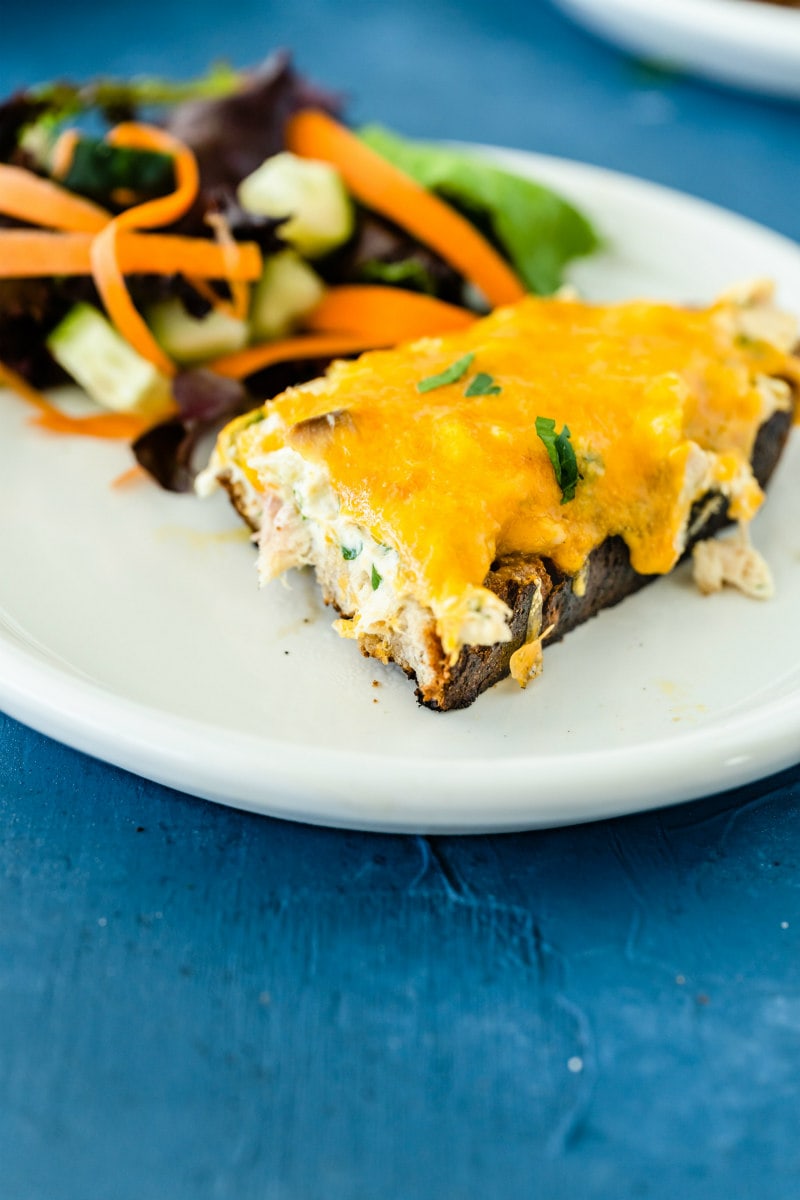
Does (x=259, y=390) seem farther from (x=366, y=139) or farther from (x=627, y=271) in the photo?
(x=627, y=271)

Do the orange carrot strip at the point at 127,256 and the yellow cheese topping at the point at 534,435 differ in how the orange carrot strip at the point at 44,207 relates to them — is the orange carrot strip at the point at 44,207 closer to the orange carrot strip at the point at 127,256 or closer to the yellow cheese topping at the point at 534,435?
the orange carrot strip at the point at 127,256

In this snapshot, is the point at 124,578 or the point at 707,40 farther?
the point at 707,40

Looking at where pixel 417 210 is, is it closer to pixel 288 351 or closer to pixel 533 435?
pixel 288 351

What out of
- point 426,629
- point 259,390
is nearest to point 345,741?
point 426,629

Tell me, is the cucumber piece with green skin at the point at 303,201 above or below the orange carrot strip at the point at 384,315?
above

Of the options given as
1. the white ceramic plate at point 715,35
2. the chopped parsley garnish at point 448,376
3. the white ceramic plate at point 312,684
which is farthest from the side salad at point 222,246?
the white ceramic plate at point 715,35

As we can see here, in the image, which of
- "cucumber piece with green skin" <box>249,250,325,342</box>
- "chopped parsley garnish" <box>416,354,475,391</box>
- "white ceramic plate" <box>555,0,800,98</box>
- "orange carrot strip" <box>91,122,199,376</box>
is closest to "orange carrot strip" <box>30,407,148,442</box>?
"orange carrot strip" <box>91,122,199,376</box>

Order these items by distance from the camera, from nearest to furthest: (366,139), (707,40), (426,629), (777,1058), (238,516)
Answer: (777,1058)
(426,629)
(238,516)
(366,139)
(707,40)

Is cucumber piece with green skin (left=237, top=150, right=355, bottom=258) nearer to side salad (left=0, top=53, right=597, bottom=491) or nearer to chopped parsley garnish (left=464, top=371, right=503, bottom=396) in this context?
side salad (left=0, top=53, right=597, bottom=491)
